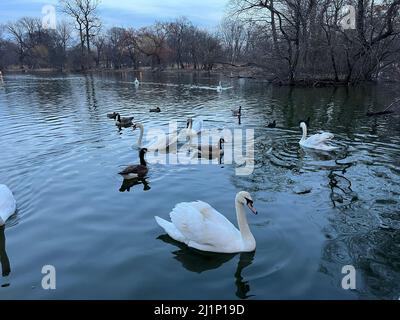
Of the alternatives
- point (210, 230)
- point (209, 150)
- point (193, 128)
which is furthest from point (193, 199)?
point (193, 128)

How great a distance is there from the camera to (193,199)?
8.42 meters

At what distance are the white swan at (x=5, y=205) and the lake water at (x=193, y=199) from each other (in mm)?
166

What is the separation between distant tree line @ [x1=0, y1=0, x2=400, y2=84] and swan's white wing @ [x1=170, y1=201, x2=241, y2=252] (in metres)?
12.4

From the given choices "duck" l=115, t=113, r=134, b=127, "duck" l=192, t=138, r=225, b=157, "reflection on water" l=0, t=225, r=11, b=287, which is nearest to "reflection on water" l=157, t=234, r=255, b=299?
"reflection on water" l=0, t=225, r=11, b=287

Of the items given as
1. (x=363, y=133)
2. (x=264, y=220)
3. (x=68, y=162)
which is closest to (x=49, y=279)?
(x=264, y=220)

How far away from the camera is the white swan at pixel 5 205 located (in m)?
7.09

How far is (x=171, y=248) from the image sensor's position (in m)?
6.30

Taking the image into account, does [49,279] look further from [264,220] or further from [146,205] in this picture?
[264,220]

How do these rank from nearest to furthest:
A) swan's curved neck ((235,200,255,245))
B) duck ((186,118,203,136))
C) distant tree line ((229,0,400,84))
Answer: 1. swan's curved neck ((235,200,255,245))
2. duck ((186,118,203,136))
3. distant tree line ((229,0,400,84))

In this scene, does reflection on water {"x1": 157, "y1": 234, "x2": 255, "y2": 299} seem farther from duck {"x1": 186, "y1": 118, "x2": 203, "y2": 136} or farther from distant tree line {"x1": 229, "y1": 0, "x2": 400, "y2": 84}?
distant tree line {"x1": 229, "y1": 0, "x2": 400, "y2": 84}

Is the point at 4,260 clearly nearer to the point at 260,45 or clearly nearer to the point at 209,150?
the point at 209,150

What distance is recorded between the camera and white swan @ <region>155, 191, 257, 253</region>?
593 cm

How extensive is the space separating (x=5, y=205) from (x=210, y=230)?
4.33 m

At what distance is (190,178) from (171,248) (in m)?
3.65
